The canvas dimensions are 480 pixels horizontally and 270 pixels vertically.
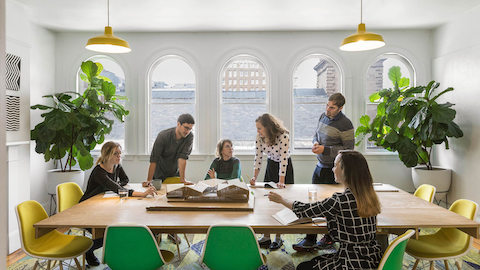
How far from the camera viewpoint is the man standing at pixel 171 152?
3.90m

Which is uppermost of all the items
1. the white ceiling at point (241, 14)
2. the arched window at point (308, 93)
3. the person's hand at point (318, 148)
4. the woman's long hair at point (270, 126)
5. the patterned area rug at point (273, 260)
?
the white ceiling at point (241, 14)

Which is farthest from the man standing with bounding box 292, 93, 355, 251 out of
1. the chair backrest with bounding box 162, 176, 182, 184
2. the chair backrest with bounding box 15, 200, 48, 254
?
the chair backrest with bounding box 15, 200, 48, 254

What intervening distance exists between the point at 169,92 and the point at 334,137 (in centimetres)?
319

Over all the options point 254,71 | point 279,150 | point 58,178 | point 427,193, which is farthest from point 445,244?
point 58,178

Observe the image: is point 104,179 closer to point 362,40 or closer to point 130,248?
point 130,248

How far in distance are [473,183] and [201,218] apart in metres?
4.06

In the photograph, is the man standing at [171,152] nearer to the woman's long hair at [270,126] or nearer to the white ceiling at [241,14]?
the woman's long hair at [270,126]

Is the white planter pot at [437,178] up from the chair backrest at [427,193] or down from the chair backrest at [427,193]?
down

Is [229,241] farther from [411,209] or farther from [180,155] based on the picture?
[180,155]

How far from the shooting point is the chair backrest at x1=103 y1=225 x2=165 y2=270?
2.09 m

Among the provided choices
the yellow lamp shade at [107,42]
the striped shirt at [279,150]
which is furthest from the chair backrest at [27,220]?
the striped shirt at [279,150]

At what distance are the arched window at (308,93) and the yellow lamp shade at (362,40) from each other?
241cm

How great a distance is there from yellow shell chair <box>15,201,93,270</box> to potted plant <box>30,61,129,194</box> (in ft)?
6.35

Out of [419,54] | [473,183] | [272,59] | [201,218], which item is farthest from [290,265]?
[419,54]
